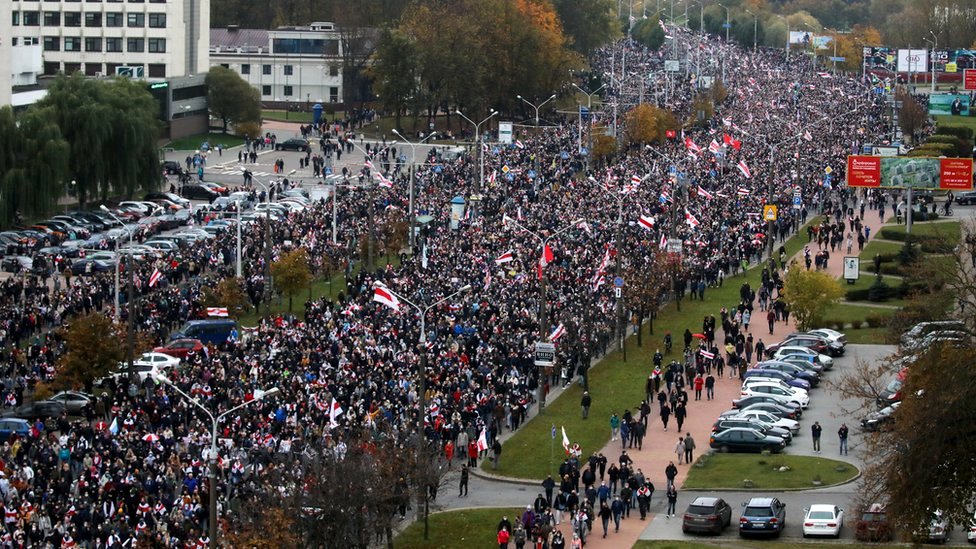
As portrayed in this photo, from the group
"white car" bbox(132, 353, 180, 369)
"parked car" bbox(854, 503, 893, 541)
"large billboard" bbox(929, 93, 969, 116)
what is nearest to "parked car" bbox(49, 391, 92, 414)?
"white car" bbox(132, 353, 180, 369)

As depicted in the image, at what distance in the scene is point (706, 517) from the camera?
154 feet

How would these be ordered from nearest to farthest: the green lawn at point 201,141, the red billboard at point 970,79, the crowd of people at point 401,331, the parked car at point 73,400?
the crowd of people at point 401,331 < the parked car at point 73,400 < the green lawn at point 201,141 < the red billboard at point 970,79

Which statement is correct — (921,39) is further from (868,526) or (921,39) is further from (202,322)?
(868,526)

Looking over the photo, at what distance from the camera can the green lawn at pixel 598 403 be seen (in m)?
54.8

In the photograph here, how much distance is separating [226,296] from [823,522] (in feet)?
102

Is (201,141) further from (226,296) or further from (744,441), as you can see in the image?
(744,441)

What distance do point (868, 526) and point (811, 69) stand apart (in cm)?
14860

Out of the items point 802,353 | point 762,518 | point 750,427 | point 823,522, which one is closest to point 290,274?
point 802,353

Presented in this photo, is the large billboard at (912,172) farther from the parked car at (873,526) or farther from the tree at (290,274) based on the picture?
the parked car at (873,526)

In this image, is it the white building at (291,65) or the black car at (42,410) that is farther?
the white building at (291,65)

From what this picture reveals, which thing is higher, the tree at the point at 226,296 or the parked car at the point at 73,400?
the tree at the point at 226,296

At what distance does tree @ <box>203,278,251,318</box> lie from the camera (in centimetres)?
7100

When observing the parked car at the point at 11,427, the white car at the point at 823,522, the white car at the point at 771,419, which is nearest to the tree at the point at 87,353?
the parked car at the point at 11,427

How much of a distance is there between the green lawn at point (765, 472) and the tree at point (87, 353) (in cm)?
1920
